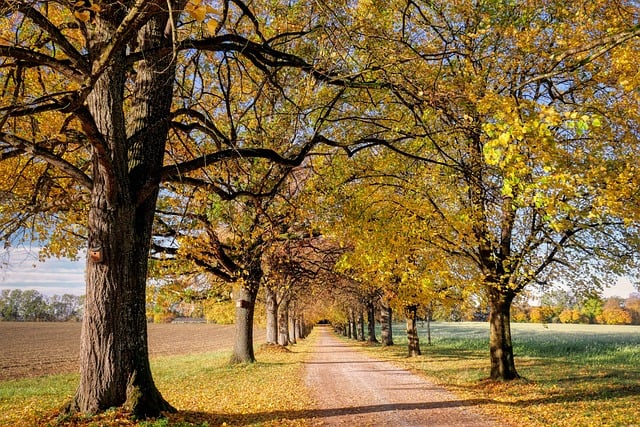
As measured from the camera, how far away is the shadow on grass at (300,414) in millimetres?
7756

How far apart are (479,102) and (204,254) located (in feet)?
36.9

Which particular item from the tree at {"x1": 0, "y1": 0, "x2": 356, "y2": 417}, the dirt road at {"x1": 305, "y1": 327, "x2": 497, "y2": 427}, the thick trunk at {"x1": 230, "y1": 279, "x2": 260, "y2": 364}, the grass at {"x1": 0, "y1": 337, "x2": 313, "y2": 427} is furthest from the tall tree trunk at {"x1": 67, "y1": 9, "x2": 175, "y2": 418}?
the thick trunk at {"x1": 230, "y1": 279, "x2": 260, "y2": 364}

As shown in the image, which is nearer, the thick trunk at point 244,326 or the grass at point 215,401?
the grass at point 215,401

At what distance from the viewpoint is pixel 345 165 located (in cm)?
1244

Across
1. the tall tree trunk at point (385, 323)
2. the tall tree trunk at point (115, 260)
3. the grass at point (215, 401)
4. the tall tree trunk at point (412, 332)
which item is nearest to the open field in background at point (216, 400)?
the grass at point (215, 401)

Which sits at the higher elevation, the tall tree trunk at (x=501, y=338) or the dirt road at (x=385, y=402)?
the tall tree trunk at (x=501, y=338)

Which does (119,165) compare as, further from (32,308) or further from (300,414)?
(32,308)

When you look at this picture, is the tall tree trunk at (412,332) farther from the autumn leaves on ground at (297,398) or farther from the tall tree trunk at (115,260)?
the tall tree trunk at (115,260)

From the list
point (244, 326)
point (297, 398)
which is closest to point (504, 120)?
point (297, 398)

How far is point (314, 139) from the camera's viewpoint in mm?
7609

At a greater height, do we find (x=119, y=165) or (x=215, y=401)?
Answer: (x=119, y=165)

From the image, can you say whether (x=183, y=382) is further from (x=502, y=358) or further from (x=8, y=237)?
(x=502, y=358)

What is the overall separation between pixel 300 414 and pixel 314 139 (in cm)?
568

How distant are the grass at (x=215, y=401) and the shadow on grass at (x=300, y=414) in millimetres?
18
